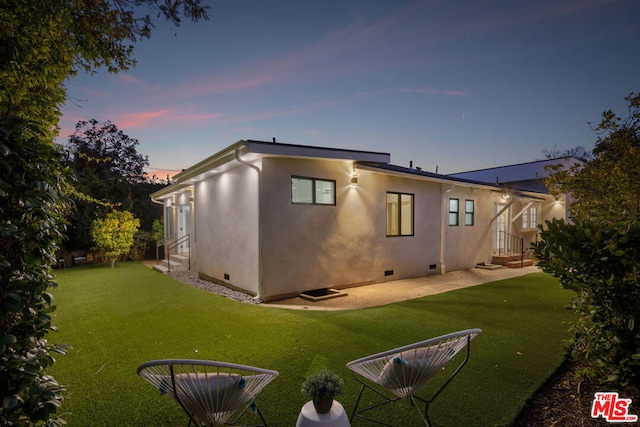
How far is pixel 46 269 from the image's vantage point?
190 centimetres

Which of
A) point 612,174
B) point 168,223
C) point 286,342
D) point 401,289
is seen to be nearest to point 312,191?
point 401,289

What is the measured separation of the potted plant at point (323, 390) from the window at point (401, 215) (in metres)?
8.29

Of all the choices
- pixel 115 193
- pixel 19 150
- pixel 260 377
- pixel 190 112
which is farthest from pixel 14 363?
pixel 115 193

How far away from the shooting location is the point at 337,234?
Answer: 8.27 meters

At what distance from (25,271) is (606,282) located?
413 centimetres

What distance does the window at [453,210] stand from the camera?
11258mm

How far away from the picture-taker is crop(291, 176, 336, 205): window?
25.5 ft

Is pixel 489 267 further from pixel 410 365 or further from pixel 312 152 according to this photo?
pixel 410 365

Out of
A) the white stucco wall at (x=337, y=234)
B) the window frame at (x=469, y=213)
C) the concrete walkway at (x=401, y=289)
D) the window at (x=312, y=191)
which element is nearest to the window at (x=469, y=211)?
the window frame at (x=469, y=213)

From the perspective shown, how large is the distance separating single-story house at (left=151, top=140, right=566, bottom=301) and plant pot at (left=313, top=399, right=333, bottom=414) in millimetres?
5400

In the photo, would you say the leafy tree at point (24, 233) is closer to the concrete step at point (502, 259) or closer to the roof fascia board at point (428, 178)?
the roof fascia board at point (428, 178)

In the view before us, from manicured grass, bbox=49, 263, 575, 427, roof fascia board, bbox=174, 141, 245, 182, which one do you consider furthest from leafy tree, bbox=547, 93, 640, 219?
roof fascia board, bbox=174, 141, 245, 182

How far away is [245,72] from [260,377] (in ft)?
32.5

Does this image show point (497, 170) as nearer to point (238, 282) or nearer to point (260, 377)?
point (238, 282)
